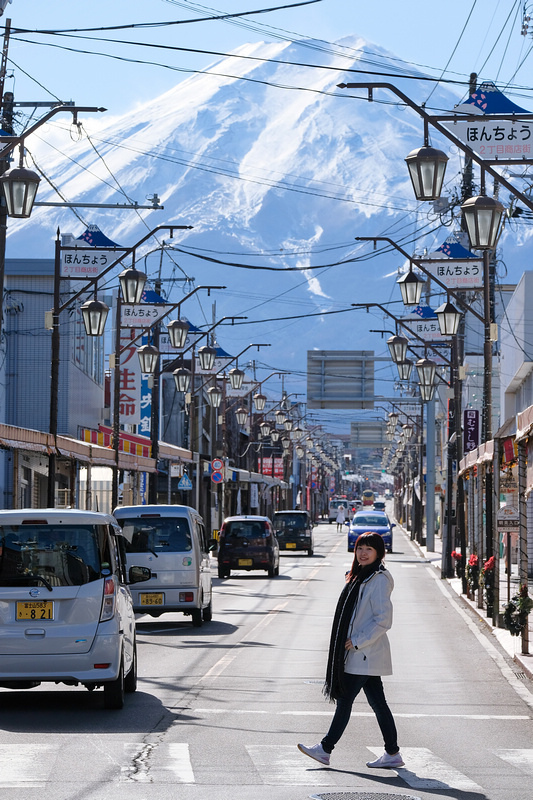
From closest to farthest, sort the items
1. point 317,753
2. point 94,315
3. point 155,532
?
point 317,753 < point 155,532 < point 94,315

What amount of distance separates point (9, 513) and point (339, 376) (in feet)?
165

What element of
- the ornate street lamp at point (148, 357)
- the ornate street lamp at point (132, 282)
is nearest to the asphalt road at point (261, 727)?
Result: the ornate street lamp at point (132, 282)

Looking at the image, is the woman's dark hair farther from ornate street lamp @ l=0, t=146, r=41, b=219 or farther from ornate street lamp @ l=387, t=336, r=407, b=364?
ornate street lamp @ l=387, t=336, r=407, b=364

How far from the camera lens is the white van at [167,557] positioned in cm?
2086

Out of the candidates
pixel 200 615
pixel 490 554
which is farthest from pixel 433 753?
pixel 490 554

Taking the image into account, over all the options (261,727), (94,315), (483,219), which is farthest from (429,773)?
(94,315)

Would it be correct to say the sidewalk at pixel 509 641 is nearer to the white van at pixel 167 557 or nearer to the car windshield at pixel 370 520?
the white van at pixel 167 557

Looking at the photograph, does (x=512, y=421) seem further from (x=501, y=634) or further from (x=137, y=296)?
(x=137, y=296)

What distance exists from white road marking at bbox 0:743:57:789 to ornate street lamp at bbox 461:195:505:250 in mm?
9434

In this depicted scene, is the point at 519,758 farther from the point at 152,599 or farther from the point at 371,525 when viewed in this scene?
the point at 371,525

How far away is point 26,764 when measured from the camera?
A: 9195mm

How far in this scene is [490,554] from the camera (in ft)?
80.7

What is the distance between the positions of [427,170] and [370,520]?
4203cm

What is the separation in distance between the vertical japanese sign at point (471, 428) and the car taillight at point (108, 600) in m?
36.6
